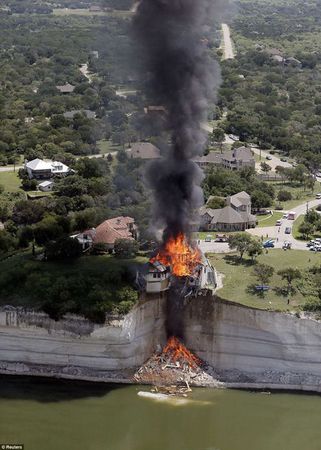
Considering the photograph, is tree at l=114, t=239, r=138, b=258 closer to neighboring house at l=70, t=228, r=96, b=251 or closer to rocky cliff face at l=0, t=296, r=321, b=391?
neighboring house at l=70, t=228, r=96, b=251

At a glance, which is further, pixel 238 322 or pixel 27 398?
pixel 238 322

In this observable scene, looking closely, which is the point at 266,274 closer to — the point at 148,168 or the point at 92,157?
the point at 148,168

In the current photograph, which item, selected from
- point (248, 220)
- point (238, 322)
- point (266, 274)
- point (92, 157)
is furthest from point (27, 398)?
point (92, 157)

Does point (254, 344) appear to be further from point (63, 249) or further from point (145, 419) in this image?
point (63, 249)

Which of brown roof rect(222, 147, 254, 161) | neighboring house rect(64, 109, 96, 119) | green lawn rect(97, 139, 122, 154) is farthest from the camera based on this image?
neighboring house rect(64, 109, 96, 119)

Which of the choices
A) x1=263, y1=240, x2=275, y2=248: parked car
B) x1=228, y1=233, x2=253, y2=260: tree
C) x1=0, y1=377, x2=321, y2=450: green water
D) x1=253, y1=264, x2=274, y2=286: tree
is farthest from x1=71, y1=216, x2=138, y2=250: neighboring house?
x1=0, y1=377, x2=321, y2=450: green water

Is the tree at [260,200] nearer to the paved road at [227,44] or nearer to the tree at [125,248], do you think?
the tree at [125,248]

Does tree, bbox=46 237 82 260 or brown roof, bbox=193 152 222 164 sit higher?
tree, bbox=46 237 82 260
